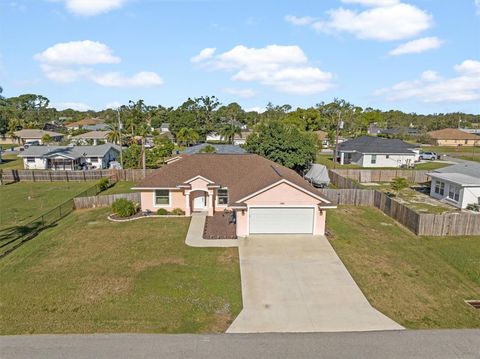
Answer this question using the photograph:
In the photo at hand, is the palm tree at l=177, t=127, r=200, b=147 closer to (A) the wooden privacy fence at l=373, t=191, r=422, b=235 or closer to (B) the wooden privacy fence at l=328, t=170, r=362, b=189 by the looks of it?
(B) the wooden privacy fence at l=328, t=170, r=362, b=189

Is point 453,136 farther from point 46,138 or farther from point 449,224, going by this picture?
point 46,138

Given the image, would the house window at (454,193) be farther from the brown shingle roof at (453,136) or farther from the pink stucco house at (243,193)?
the brown shingle roof at (453,136)

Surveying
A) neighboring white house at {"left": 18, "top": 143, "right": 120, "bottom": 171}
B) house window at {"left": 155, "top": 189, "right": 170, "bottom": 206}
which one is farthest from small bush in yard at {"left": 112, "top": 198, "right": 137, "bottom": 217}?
neighboring white house at {"left": 18, "top": 143, "right": 120, "bottom": 171}

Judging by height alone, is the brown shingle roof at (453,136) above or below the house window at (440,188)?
above

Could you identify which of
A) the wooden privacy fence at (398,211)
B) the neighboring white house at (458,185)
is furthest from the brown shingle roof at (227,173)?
the neighboring white house at (458,185)

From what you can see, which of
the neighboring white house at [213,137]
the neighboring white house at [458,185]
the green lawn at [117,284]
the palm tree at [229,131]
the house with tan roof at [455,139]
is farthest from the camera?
the neighboring white house at [213,137]

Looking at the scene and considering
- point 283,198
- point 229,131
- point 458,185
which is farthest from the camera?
point 229,131

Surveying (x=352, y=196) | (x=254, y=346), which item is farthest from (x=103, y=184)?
(x=254, y=346)
